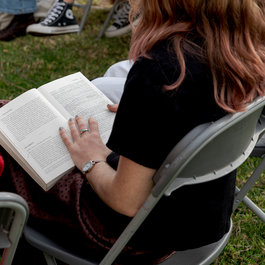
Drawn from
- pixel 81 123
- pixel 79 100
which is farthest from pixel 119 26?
pixel 81 123

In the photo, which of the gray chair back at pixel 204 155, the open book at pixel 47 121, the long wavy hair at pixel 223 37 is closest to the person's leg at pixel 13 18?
the open book at pixel 47 121

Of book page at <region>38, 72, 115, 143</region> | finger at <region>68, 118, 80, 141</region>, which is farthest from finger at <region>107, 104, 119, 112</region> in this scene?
finger at <region>68, 118, 80, 141</region>

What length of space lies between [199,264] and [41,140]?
1.86 feet

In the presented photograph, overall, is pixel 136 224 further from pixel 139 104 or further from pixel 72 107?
pixel 72 107

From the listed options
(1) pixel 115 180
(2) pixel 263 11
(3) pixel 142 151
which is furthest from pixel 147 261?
(2) pixel 263 11

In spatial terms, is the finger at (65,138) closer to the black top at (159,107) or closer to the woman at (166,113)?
the woman at (166,113)

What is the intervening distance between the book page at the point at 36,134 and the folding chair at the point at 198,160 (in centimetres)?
18

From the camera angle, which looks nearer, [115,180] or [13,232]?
[13,232]

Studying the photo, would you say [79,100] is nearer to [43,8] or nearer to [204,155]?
[204,155]

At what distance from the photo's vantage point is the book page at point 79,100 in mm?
1448

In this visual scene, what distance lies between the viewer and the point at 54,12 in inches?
153

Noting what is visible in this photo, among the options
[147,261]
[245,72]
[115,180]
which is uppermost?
[245,72]

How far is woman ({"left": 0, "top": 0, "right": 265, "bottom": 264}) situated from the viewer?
3.32ft

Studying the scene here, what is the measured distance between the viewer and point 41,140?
1339mm
